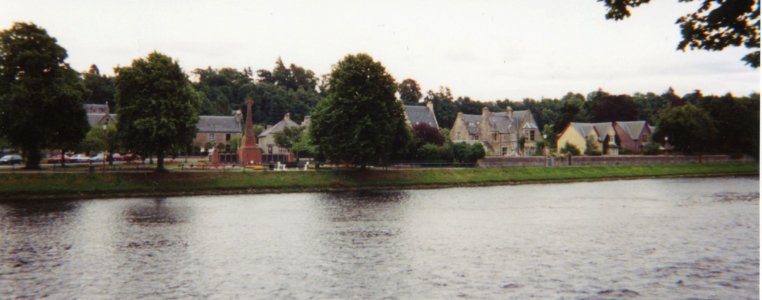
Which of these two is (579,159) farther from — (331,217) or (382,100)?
(331,217)

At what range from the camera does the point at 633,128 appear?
431 feet

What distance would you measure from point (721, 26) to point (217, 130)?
391 ft

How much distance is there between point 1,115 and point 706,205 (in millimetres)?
Result: 60473

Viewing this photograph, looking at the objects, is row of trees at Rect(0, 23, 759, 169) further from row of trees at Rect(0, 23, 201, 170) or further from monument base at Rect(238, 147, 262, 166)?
monument base at Rect(238, 147, 262, 166)

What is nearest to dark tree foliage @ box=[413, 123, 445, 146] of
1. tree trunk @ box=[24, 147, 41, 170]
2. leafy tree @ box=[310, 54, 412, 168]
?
leafy tree @ box=[310, 54, 412, 168]

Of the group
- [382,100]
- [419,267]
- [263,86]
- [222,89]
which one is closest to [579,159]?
[382,100]

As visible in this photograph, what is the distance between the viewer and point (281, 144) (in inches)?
3937

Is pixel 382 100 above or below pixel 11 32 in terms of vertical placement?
below

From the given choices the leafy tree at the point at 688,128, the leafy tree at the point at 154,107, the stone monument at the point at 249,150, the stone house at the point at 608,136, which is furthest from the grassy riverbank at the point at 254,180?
the stone house at the point at 608,136

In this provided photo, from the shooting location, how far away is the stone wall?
7881 centimetres

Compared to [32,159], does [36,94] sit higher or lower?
higher

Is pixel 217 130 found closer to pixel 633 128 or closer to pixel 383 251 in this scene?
pixel 633 128

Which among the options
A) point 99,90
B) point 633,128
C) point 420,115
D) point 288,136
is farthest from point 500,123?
point 99,90

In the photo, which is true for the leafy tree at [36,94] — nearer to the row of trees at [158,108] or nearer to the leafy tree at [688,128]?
the row of trees at [158,108]
